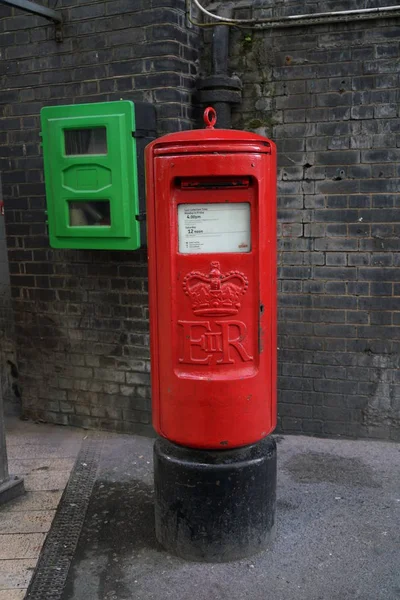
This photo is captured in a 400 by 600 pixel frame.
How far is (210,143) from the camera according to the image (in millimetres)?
2697

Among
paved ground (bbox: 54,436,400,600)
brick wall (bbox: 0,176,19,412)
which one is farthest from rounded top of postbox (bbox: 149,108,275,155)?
brick wall (bbox: 0,176,19,412)

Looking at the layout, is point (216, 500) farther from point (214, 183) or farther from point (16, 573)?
point (214, 183)

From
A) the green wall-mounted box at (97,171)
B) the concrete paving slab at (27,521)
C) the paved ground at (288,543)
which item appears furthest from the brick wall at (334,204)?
the concrete paving slab at (27,521)

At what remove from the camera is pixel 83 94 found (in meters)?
4.37

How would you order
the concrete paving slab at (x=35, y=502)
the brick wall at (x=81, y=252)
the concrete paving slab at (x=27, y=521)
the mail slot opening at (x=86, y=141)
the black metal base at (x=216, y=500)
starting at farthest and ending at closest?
the brick wall at (x=81, y=252), the mail slot opening at (x=86, y=141), the concrete paving slab at (x=35, y=502), the concrete paving slab at (x=27, y=521), the black metal base at (x=216, y=500)

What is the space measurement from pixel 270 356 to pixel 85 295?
2.09m

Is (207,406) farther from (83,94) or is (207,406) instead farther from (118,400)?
(83,94)

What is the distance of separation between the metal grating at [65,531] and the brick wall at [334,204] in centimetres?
156

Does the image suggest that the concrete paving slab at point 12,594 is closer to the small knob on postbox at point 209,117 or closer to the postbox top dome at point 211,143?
the postbox top dome at point 211,143

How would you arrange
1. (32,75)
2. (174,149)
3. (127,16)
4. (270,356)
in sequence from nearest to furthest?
(174,149) → (270,356) → (127,16) → (32,75)

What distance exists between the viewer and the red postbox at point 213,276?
8.97 feet

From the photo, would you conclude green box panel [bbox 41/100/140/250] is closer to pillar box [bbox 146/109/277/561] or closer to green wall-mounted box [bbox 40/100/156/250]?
green wall-mounted box [bbox 40/100/156/250]

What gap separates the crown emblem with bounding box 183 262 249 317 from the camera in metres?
2.75

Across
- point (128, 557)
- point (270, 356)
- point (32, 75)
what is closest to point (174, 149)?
point (270, 356)
